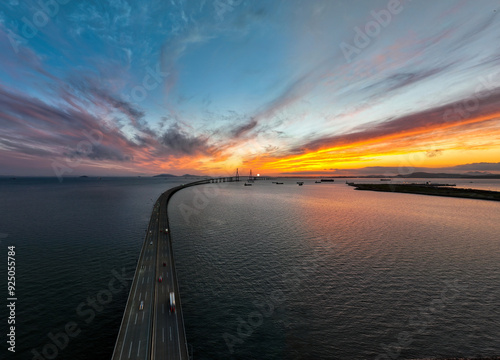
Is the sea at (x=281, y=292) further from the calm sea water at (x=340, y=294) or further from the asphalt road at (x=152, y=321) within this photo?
the asphalt road at (x=152, y=321)

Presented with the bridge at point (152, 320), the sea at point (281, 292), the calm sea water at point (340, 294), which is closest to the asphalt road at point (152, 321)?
the bridge at point (152, 320)

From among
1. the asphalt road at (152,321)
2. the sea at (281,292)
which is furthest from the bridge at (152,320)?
the sea at (281,292)

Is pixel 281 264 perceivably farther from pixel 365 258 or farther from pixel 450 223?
pixel 450 223

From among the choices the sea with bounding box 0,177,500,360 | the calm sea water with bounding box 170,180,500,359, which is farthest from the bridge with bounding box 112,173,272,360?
the calm sea water with bounding box 170,180,500,359

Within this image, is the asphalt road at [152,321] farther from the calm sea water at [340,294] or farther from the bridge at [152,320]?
the calm sea water at [340,294]

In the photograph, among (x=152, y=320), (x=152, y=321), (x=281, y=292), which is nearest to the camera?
(x=152, y=321)

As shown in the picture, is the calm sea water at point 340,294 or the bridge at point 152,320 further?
the calm sea water at point 340,294

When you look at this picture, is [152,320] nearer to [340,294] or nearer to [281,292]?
[281,292]

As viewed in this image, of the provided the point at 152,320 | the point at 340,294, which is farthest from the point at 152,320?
the point at 340,294
